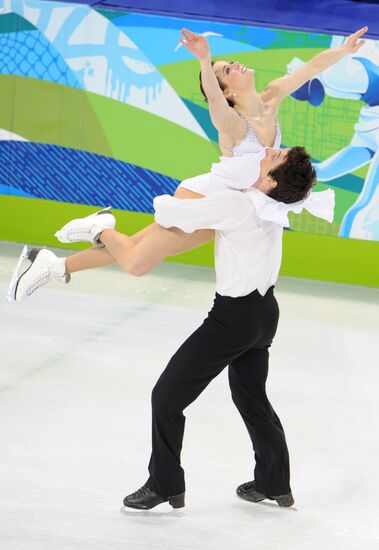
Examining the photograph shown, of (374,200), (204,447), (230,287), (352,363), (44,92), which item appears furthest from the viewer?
(44,92)

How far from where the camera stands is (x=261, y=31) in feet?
26.6

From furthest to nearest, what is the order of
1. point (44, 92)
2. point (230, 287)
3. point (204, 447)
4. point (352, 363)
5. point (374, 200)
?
point (44, 92) → point (374, 200) → point (352, 363) → point (204, 447) → point (230, 287)

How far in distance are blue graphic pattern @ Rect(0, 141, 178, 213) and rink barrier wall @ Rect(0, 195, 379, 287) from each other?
77 mm

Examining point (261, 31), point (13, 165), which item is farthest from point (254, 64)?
point (13, 165)

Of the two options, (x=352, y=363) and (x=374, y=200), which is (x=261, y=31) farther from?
(x=352, y=363)

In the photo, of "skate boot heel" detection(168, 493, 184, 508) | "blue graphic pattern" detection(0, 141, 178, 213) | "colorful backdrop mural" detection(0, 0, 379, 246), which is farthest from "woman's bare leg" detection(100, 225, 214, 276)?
"blue graphic pattern" detection(0, 141, 178, 213)

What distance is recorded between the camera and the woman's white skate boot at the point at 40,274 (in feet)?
13.6

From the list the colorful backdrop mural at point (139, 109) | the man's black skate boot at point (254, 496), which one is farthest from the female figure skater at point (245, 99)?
the colorful backdrop mural at point (139, 109)

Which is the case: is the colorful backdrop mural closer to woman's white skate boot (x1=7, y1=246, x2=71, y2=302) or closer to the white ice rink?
the white ice rink

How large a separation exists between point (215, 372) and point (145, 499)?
1.65 feet

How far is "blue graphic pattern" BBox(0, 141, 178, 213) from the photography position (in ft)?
27.7

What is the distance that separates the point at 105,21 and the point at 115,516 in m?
5.12

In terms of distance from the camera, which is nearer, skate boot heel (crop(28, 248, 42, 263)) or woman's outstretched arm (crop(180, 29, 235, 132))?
woman's outstretched arm (crop(180, 29, 235, 132))

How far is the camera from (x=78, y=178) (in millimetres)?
8539
